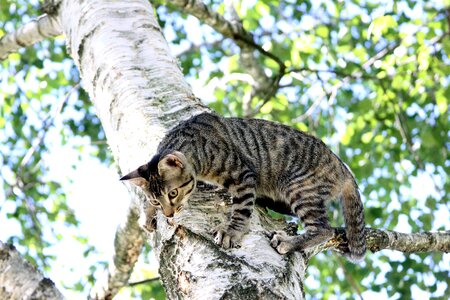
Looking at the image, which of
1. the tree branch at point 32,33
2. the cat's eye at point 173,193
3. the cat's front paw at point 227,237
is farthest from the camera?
the tree branch at point 32,33

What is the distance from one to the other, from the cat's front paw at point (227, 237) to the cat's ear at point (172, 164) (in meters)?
0.84

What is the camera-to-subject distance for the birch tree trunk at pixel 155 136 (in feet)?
7.80

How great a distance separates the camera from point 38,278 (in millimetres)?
1687

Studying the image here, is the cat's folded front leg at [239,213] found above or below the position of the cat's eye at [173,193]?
above

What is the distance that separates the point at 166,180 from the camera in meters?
3.70

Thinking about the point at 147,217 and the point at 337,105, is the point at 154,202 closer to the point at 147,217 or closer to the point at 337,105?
the point at 147,217

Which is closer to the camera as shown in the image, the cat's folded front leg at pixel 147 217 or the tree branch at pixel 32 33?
the cat's folded front leg at pixel 147 217

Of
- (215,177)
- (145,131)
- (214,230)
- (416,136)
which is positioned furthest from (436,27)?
(214,230)

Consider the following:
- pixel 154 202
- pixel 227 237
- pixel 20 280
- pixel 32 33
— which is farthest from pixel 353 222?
pixel 32 33

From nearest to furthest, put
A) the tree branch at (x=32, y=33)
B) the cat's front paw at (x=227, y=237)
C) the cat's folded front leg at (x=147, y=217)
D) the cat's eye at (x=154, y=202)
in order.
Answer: the cat's front paw at (x=227, y=237), the cat's folded front leg at (x=147, y=217), the cat's eye at (x=154, y=202), the tree branch at (x=32, y=33)

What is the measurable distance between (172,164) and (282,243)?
45.3 inches

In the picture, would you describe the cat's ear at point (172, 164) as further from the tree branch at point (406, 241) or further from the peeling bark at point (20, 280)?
the peeling bark at point (20, 280)

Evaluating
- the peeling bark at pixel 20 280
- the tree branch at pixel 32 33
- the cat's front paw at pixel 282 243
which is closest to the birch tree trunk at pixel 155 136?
the cat's front paw at pixel 282 243

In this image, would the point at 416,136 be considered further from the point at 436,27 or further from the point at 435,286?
the point at 435,286
